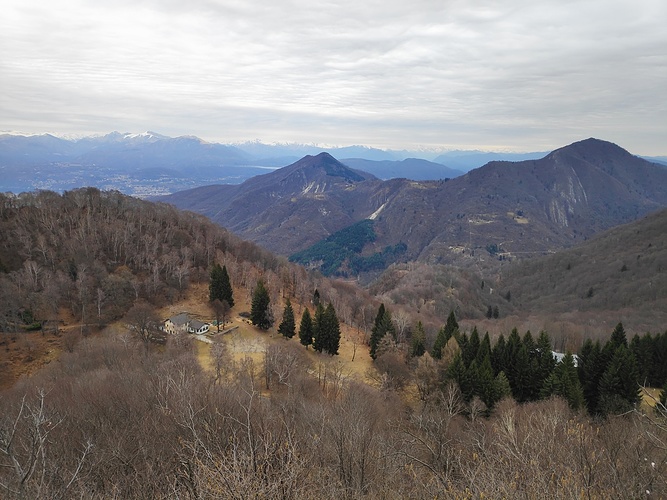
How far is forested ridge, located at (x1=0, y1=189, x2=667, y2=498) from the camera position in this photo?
427 inches

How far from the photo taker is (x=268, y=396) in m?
29.1

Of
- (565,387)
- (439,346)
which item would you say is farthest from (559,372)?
(439,346)

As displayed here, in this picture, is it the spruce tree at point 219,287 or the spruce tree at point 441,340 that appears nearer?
the spruce tree at point 441,340

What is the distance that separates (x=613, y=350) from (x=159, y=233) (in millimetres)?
63627

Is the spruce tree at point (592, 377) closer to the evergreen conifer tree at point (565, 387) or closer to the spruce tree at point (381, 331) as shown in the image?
the evergreen conifer tree at point (565, 387)

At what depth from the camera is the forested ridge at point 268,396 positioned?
10.8 m

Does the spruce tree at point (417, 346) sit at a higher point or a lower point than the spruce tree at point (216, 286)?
lower

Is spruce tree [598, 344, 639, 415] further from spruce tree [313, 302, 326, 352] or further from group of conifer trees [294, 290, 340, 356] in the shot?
spruce tree [313, 302, 326, 352]

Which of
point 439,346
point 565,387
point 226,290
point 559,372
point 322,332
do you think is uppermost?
point 226,290

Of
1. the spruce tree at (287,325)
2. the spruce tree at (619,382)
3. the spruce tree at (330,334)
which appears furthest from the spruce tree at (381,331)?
the spruce tree at (619,382)

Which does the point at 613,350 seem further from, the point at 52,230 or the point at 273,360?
the point at 52,230

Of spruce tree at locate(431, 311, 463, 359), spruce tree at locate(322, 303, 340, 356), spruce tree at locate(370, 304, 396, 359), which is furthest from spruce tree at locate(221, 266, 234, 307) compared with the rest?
spruce tree at locate(431, 311, 463, 359)

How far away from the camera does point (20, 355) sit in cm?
3409

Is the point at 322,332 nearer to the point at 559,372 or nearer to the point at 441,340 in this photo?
the point at 441,340
